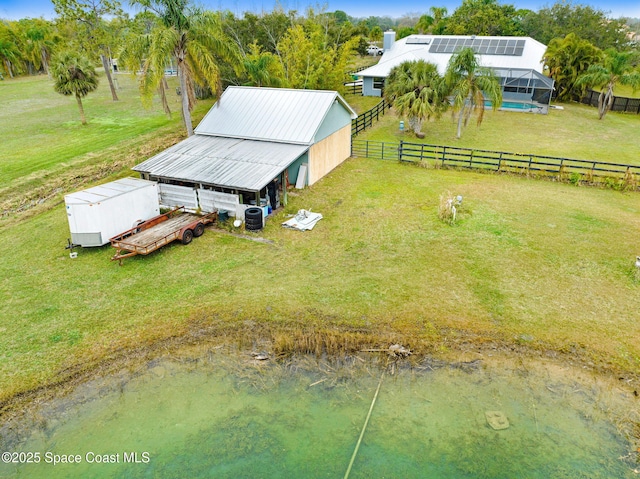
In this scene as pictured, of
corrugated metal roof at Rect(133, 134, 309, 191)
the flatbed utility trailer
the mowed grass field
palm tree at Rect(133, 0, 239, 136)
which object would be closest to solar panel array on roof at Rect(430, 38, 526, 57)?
the mowed grass field

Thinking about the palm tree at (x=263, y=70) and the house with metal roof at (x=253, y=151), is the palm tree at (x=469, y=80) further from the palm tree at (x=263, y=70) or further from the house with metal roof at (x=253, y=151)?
the palm tree at (x=263, y=70)

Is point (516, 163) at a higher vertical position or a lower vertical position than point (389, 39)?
lower

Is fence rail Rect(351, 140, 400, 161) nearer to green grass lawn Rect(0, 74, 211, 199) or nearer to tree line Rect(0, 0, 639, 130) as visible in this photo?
tree line Rect(0, 0, 639, 130)

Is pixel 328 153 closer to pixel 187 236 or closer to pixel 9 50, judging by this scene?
pixel 187 236

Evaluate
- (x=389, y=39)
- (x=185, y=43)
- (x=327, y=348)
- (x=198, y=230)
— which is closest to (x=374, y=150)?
(x=185, y=43)

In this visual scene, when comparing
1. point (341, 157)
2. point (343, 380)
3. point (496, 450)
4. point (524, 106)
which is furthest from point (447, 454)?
point (524, 106)

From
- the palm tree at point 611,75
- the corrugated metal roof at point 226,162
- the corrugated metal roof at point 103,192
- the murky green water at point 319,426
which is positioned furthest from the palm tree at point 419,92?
the murky green water at point 319,426

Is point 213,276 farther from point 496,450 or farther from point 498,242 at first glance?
point 498,242
